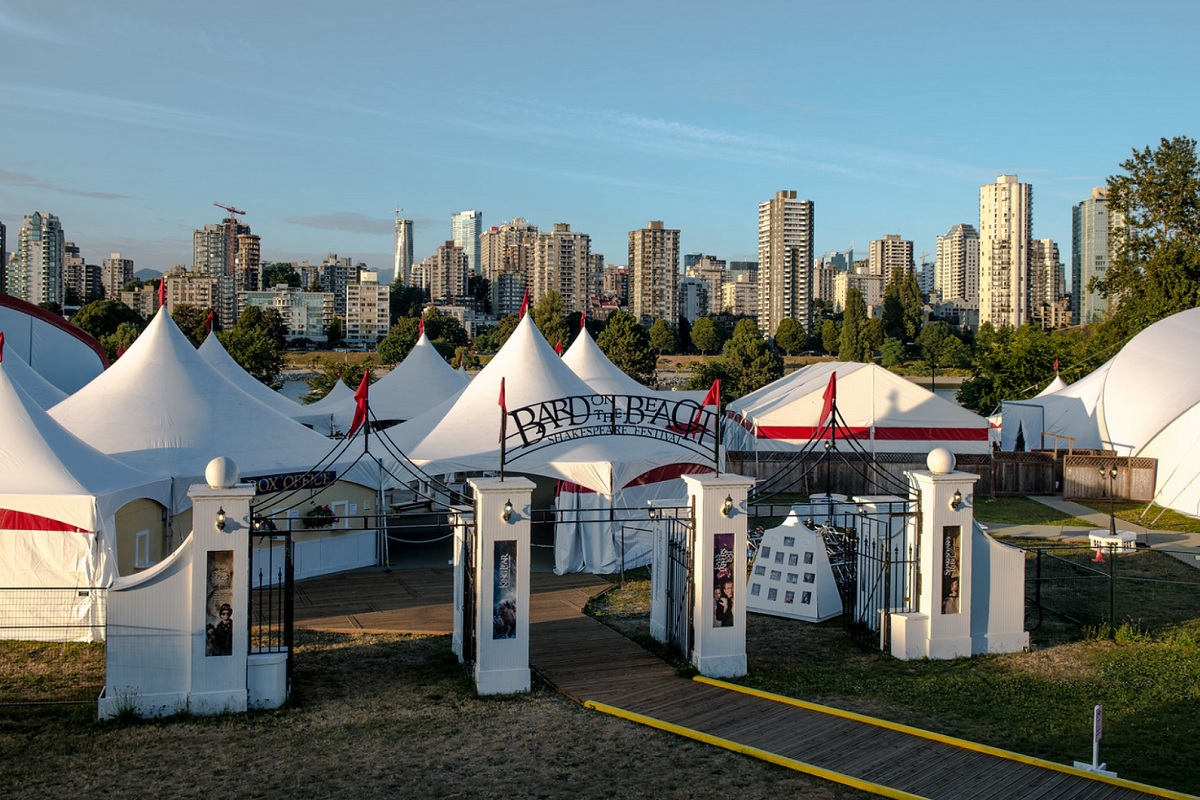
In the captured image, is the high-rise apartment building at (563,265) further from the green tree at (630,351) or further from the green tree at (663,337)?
the green tree at (630,351)

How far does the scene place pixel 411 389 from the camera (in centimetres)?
2917

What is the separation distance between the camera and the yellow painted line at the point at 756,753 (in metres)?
7.94

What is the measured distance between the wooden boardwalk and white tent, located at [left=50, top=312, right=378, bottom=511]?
3.16 m

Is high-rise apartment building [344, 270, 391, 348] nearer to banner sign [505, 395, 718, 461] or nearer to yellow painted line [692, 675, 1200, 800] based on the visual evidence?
banner sign [505, 395, 718, 461]

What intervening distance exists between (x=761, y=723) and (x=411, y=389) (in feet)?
69.1

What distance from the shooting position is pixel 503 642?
10492 millimetres

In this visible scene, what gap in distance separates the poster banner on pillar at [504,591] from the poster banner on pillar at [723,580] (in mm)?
2212

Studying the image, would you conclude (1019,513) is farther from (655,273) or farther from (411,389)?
(655,273)

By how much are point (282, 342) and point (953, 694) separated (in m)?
104

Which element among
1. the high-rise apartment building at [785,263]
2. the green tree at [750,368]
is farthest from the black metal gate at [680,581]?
the high-rise apartment building at [785,263]

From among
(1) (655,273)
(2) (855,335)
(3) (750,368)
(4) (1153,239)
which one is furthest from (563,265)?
(4) (1153,239)

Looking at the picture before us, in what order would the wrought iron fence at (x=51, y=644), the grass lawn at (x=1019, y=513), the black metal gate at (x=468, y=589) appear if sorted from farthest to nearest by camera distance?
the grass lawn at (x=1019, y=513) < the black metal gate at (x=468, y=589) < the wrought iron fence at (x=51, y=644)

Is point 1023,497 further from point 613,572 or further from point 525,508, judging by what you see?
point 525,508

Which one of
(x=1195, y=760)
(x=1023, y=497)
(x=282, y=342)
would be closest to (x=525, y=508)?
(x=1195, y=760)
